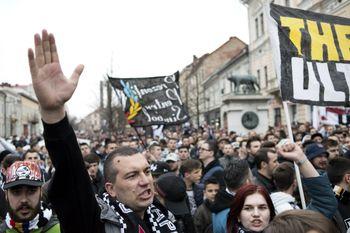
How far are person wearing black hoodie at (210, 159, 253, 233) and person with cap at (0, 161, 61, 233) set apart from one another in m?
1.41

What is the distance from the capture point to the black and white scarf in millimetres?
2264

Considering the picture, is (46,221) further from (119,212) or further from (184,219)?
(184,219)

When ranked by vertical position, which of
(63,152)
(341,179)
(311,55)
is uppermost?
(311,55)

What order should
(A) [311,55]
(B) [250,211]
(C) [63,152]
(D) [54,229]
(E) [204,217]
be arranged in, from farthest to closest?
(A) [311,55]
(E) [204,217]
(B) [250,211]
(D) [54,229]
(C) [63,152]

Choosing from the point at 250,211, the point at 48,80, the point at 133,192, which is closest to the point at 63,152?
the point at 48,80

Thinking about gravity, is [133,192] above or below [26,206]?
A: above

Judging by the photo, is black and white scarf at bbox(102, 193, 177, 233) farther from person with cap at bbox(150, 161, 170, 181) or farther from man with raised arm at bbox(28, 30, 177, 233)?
person with cap at bbox(150, 161, 170, 181)

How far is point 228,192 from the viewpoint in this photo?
395 centimetres

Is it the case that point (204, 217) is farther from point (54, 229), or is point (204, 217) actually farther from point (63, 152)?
point (63, 152)

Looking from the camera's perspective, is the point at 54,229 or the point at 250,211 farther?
the point at 250,211

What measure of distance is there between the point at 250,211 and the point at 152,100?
717 cm

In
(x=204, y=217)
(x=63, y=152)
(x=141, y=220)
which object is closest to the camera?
(x=63, y=152)

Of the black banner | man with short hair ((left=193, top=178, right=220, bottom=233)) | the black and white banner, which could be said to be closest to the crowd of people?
man with short hair ((left=193, top=178, right=220, bottom=233))

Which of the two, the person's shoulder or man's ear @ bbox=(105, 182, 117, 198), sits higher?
man's ear @ bbox=(105, 182, 117, 198)
